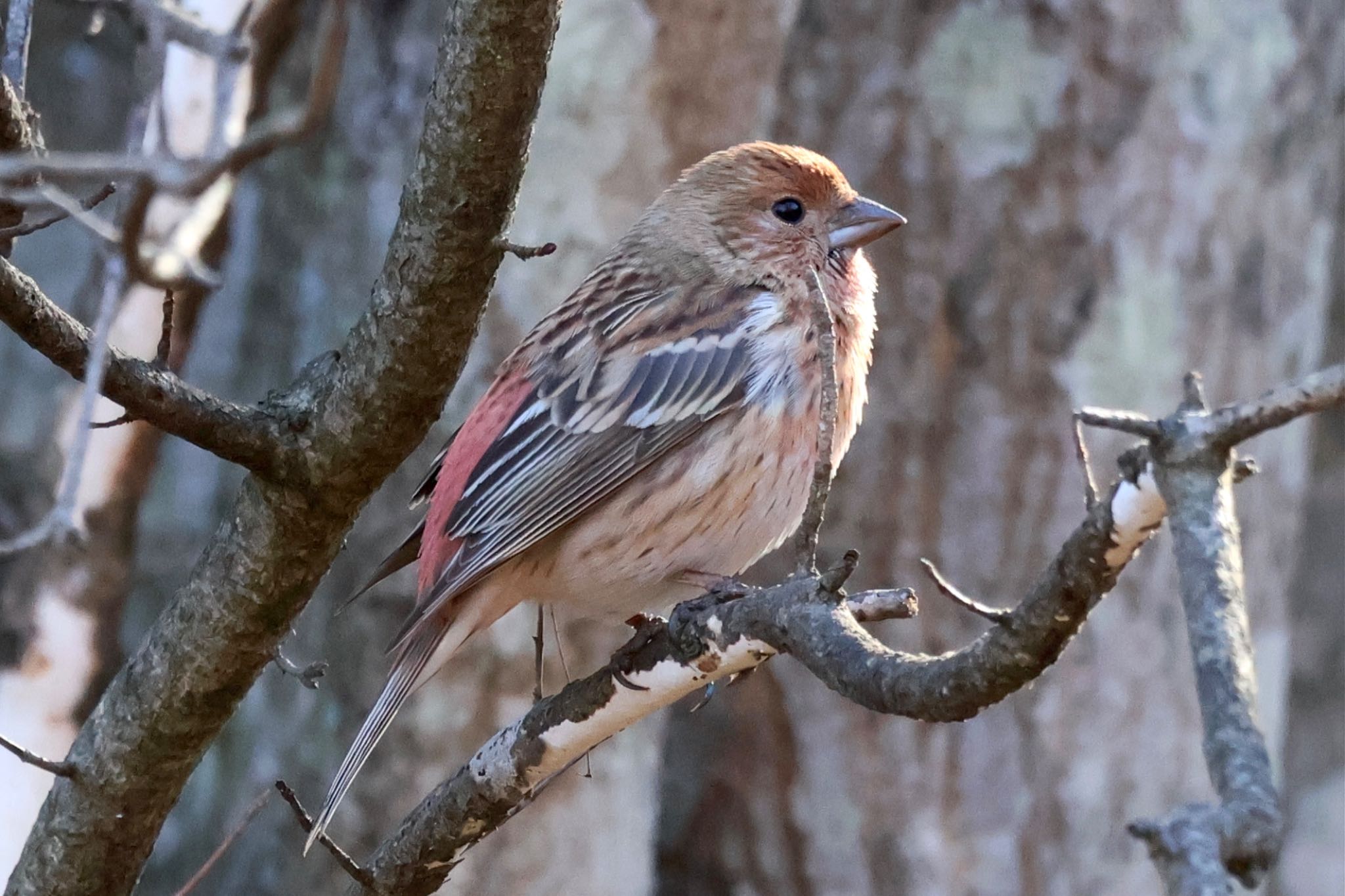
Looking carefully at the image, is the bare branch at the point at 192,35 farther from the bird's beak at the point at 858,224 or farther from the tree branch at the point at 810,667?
the bird's beak at the point at 858,224

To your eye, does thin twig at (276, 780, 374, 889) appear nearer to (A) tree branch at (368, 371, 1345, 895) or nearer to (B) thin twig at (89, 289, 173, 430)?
(A) tree branch at (368, 371, 1345, 895)

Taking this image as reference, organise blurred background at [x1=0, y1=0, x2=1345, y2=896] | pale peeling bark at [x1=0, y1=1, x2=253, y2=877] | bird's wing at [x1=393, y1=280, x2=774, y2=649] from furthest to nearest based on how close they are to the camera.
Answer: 1. blurred background at [x1=0, y1=0, x2=1345, y2=896]
2. pale peeling bark at [x1=0, y1=1, x2=253, y2=877]
3. bird's wing at [x1=393, y1=280, x2=774, y2=649]

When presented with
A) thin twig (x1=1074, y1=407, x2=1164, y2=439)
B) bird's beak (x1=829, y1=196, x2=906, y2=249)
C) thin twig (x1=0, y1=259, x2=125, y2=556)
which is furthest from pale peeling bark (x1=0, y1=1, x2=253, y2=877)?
thin twig (x1=1074, y1=407, x2=1164, y2=439)

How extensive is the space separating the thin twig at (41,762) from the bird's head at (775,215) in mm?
2223

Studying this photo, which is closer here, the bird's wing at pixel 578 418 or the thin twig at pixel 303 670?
the thin twig at pixel 303 670

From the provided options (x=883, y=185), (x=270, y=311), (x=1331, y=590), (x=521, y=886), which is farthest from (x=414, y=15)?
(x=1331, y=590)

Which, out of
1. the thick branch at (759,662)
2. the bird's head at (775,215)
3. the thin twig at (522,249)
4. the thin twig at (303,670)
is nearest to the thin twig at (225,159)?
the thin twig at (522,249)

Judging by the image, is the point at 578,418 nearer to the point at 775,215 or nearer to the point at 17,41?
the point at 775,215

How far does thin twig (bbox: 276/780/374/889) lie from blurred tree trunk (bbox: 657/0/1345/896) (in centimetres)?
363

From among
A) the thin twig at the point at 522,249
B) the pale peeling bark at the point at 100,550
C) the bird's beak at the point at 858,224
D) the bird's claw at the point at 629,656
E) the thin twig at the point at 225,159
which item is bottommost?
the bird's claw at the point at 629,656

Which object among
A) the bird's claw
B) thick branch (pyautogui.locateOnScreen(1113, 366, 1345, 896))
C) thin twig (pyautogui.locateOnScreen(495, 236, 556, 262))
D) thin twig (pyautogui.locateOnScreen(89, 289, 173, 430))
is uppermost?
thin twig (pyautogui.locateOnScreen(89, 289, 173, 430))

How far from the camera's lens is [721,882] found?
6938mm

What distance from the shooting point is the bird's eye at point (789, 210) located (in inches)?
185

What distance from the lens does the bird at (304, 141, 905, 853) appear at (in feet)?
13.0
